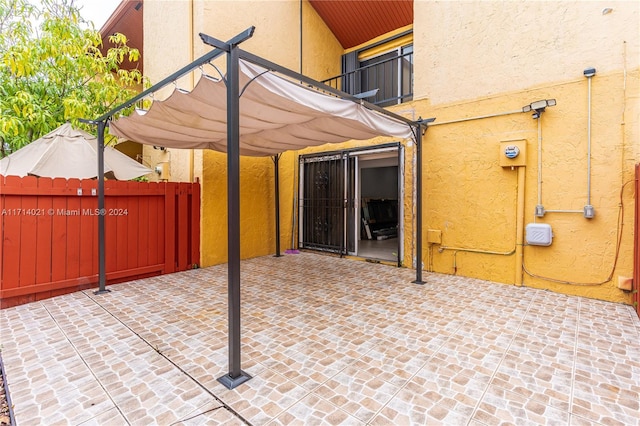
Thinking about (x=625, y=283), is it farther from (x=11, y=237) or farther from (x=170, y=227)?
(x=11, y=237)

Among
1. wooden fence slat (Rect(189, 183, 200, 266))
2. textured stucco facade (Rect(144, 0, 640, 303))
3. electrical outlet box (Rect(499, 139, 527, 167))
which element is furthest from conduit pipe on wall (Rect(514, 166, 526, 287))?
wooden fence slat (Rect(189, 183, 200, 266))

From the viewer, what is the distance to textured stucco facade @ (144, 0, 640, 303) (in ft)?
13.5

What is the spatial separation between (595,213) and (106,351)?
6126 millimetres

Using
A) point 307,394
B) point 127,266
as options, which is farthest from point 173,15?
point 307,394

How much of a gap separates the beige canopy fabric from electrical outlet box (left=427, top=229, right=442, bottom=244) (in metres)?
1.86

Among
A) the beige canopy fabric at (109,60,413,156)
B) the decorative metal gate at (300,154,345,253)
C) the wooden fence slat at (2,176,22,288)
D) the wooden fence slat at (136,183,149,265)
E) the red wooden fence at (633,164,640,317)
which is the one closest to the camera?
the beige canopy fabric at (109,60,413,156)

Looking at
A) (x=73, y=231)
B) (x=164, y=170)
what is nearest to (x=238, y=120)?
(x=73, y=231)

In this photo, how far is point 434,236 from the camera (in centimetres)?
568

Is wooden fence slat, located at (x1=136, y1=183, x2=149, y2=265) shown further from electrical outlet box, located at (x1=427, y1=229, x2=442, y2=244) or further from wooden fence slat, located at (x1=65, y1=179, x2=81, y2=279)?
electrical outlet box, located at (x1=427, y1=229, x2=442, y2=244)

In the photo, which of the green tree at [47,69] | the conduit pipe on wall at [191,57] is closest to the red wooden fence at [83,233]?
the conduit pipe on wall at [191,57]

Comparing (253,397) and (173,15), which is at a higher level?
(173,15)

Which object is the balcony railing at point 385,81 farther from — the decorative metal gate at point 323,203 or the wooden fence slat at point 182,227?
the wooden fence slat at point 182,227

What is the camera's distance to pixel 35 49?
16.1 ft

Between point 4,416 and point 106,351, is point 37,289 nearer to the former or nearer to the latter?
point 106,351
